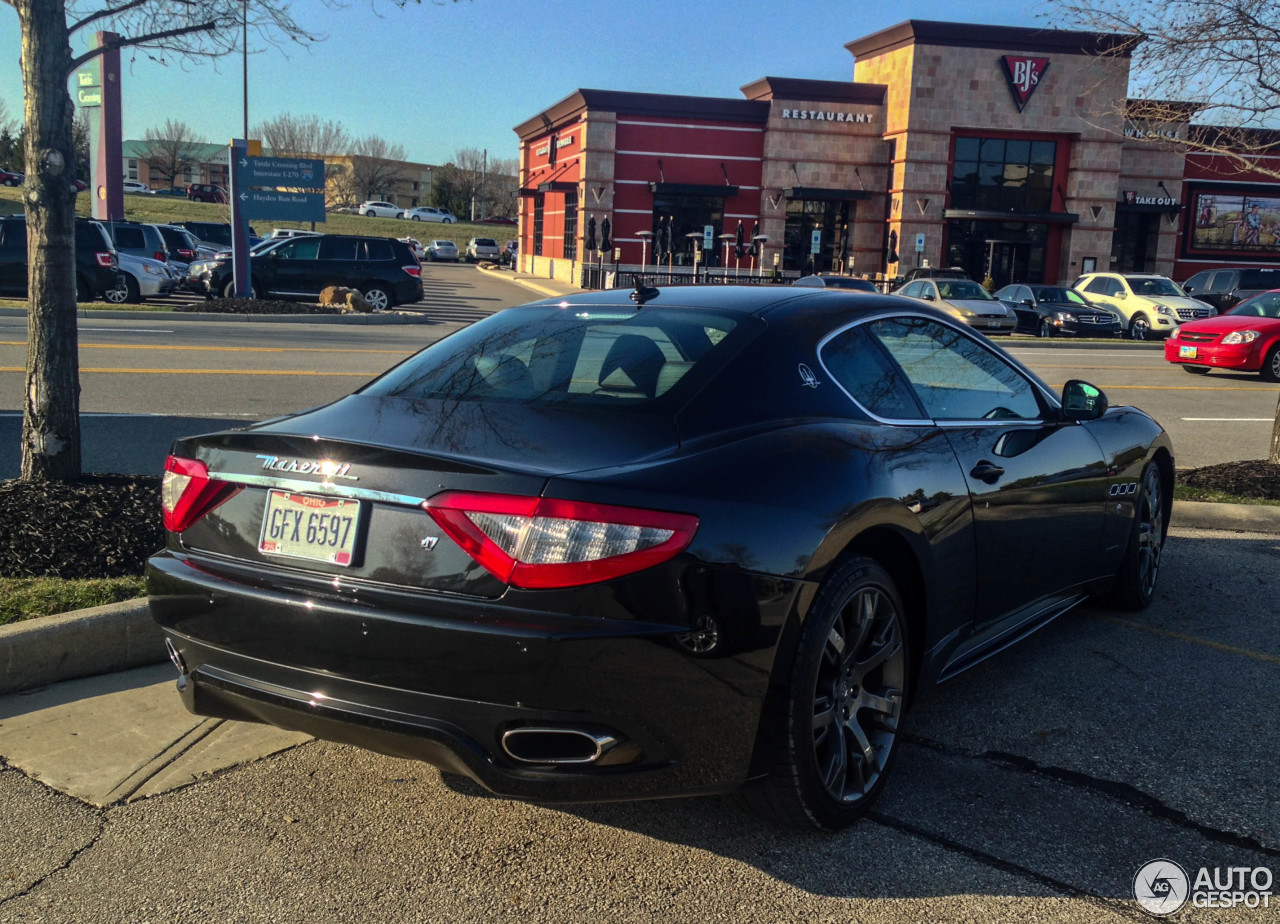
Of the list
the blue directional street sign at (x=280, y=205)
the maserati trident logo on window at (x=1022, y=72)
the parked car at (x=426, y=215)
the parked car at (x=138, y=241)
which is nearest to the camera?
the blue directional street sign at (x=280, y=205)

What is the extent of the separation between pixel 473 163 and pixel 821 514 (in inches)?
4938

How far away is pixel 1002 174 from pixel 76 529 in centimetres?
4303

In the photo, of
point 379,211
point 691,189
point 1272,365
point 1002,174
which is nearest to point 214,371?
point 1272,365

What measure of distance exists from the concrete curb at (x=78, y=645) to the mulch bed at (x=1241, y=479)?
700 cm

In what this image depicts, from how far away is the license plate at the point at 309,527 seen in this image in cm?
288

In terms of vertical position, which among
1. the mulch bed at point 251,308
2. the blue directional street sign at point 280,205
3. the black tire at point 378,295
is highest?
the blue directional street sign at point 280,205

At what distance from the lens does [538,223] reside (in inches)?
2201

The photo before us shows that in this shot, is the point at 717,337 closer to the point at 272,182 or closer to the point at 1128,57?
the point at 1128,57

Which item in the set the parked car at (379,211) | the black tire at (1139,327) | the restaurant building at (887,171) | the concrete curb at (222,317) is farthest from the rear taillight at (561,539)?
the parked car at (379,211)

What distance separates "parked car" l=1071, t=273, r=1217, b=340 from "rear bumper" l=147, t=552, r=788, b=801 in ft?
90.5

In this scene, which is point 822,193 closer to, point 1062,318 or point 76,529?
point 1062,318

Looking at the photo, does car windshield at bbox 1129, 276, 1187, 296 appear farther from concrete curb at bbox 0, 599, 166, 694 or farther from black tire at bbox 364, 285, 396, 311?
concrete curb at bbox 0, 599, 166, 694

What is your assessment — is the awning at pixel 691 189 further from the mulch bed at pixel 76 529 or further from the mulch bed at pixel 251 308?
the mulch bed at pixel 76 529

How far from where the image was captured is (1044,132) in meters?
42.8
